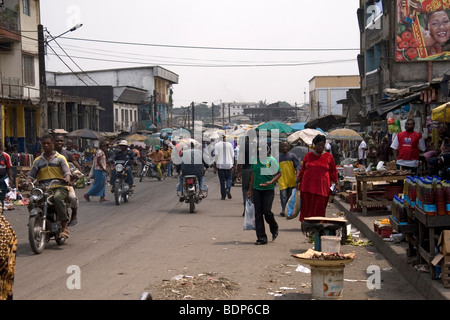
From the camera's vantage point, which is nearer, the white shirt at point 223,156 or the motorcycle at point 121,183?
the motorcycle at point 121,183

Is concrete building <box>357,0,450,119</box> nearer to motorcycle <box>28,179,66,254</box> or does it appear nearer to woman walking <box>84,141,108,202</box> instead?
woman walking <box>84,141,108,202</box>

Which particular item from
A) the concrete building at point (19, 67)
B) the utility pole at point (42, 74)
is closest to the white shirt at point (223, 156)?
the utility pole at point (42, 74)

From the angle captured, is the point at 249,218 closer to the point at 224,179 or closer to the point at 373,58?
the point at 224,179

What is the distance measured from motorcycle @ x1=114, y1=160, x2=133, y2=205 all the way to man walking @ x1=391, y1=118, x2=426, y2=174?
27.0 feet

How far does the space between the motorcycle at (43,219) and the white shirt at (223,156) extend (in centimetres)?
891

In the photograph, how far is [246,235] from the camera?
484 inches

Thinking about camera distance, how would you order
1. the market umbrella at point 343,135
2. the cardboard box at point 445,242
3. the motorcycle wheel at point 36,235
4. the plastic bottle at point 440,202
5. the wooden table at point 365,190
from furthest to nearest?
the market umbrella at point 343,135, the wooden table at point 365,190, the motorcycle wheel at point 36,235, the plastic bottle at point 440,202, the cardboard box at point 445,242

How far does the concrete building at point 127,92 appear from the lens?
59447 mm

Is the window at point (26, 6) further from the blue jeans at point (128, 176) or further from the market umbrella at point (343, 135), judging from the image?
the blue jeans at point (128, 176)

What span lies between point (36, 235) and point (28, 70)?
28647mm

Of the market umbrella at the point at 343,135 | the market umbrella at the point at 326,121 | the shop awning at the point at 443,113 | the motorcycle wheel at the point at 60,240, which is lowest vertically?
the motorcycle wheel at the point at 60,240

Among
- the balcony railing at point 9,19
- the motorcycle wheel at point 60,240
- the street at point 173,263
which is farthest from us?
the balcony railing at point 9,19
